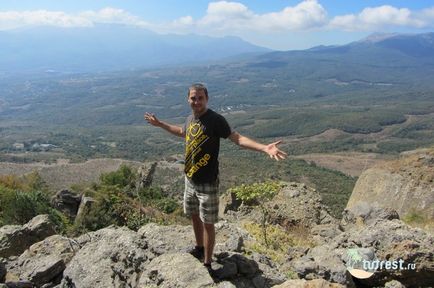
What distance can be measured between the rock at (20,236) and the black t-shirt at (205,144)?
461 centimetres

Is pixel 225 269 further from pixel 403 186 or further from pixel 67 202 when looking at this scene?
pixel 67 202

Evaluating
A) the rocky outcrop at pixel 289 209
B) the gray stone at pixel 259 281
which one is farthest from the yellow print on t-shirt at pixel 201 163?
the rocky outcrop at pixel 289 209

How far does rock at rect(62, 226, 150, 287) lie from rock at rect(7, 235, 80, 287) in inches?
14.8

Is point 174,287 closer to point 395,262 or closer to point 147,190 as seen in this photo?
point 395,262

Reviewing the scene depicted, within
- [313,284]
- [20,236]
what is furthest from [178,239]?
[20,236]

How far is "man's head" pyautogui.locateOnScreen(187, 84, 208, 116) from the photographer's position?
6.10 m

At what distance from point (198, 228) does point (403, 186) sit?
858 centimetres

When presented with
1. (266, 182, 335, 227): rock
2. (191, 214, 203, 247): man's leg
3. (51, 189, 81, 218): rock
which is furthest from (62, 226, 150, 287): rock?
(51, 189, 81, 218): rock

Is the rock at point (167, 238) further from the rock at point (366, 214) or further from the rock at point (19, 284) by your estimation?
the rock at point (366, 214)

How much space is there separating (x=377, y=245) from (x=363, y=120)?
7213 inches

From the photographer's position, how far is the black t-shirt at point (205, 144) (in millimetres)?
5992

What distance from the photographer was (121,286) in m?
5.98

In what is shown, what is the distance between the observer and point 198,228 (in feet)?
21.4

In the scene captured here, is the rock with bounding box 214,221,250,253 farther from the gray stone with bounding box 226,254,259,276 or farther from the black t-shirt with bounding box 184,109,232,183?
the black t-shirt with bounding box 184,109,232,183
